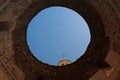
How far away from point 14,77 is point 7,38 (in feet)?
4.08

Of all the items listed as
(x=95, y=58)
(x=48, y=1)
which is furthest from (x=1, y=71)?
(x=95, y=58)

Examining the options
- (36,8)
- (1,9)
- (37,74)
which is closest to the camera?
(1,9)

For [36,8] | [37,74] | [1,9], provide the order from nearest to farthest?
[1,9], [36,8], [37,74]

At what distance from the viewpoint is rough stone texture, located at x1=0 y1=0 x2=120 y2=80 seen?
672 centimetres

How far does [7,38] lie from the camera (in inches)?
279

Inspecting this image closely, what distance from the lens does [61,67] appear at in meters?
8.04

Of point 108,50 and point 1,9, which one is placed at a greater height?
point 1,9

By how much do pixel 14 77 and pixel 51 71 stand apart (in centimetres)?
137

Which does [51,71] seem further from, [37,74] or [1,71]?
[1,71]

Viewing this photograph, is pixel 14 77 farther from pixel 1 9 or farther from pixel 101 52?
pixel 101 52

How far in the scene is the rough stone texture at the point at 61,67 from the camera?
6.72 meters

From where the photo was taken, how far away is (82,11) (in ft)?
25.6

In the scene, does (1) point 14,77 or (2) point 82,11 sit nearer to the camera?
(1) point 14,77

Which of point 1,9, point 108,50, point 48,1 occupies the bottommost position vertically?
point 108,50
